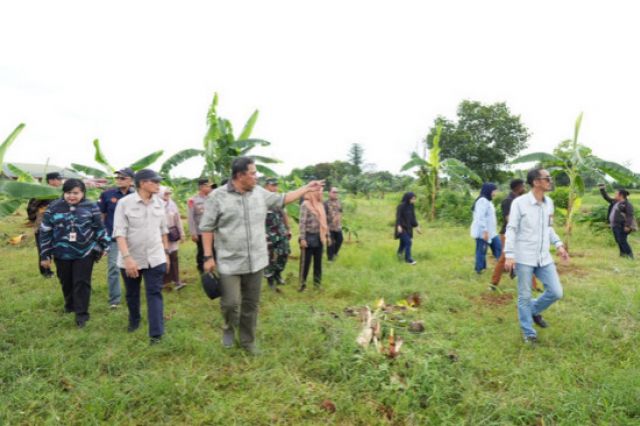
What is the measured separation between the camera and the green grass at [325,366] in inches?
116

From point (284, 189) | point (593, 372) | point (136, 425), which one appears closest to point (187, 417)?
point (136, 425)

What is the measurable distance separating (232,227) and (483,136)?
32185 millimetres

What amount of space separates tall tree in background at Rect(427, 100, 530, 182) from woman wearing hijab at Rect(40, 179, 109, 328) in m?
29.4

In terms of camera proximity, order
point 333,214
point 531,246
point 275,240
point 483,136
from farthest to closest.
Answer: point 483,136, point 333,214, point 275,240, point 531,246

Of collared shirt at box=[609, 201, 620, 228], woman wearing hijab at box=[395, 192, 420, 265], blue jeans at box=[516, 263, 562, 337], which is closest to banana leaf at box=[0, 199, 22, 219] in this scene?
blue jeans at box=[516, 263, 562, 337]

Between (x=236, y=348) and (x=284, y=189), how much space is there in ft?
27.5

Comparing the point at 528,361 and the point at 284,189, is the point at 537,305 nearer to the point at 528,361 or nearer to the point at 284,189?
the point at 528,361

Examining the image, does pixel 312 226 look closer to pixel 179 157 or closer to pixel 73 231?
pixel 73 231

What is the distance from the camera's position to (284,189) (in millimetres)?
12031

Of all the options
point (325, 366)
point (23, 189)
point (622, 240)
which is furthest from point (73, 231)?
point (622, 240)

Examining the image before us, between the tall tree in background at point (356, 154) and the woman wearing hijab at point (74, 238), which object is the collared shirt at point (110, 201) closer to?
the woman wearing hijab at point (74, 238)

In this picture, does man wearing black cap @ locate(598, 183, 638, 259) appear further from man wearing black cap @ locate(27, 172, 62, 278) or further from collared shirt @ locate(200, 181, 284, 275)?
man wearing black cap @ locate(27, 172, 62, 278)

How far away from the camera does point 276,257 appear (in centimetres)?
624

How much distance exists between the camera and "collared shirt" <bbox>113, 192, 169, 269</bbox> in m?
4.09
